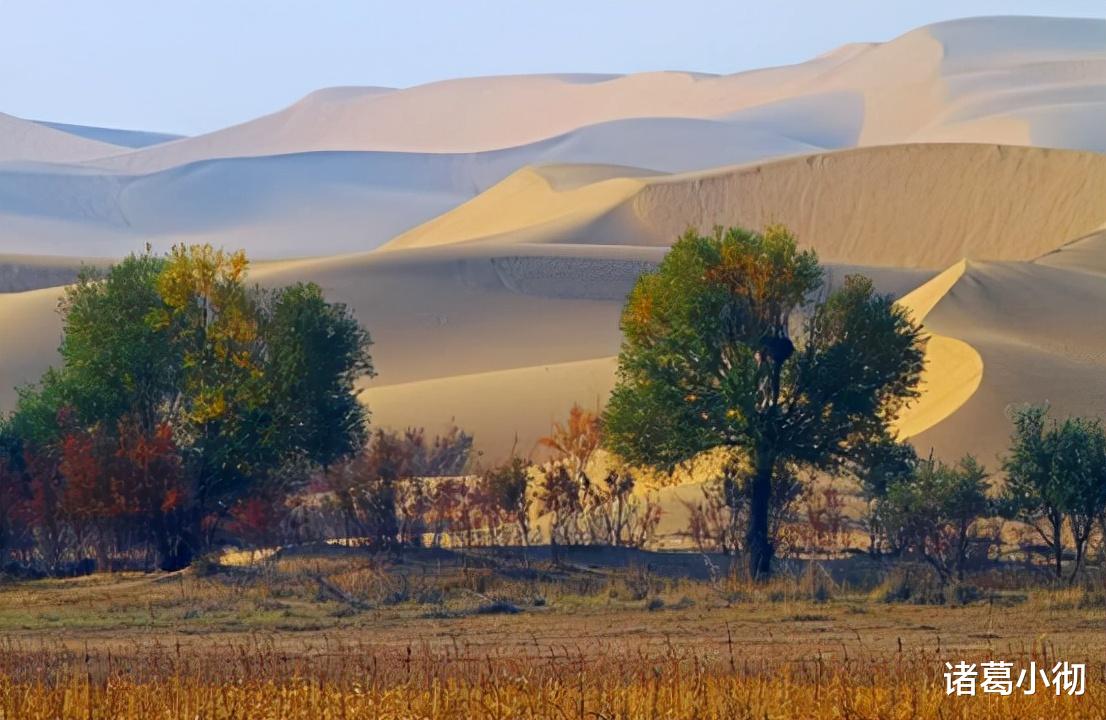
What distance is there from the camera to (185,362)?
2922 cm

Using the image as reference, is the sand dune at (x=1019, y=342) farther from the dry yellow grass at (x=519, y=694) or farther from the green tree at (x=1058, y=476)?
the dry yellow grass at (x=519, y=694)

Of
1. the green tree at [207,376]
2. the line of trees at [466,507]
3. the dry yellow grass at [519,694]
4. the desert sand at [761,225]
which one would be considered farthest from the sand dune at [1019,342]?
the dry yellow grass at [519,694]

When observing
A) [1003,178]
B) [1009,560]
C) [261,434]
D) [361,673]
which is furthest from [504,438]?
[1003,178]

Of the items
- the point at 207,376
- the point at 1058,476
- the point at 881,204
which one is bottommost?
the point at 1058,476

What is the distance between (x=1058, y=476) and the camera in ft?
81.1

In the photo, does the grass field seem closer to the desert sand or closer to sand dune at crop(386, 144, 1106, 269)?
the desert sand

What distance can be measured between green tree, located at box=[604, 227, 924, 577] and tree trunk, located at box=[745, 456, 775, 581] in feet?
0.10

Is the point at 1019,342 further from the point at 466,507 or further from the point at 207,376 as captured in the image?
the point at 207,376

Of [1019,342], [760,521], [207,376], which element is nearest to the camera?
[760,521]

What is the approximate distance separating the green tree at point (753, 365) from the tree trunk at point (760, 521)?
0.03 m

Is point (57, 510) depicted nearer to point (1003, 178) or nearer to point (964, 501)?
point (964, 501)

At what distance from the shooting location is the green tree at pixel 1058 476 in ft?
80.5

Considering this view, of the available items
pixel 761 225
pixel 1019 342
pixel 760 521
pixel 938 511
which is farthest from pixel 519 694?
pixel 761 225

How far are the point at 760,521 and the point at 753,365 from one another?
235 centimetres
